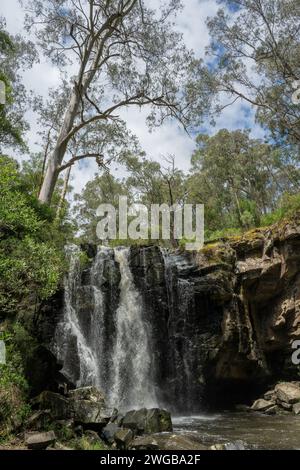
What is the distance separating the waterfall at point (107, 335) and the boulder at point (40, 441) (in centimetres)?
643

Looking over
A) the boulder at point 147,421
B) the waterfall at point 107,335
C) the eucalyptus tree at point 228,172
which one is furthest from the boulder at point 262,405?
the eucalyptus tree at point 228,172

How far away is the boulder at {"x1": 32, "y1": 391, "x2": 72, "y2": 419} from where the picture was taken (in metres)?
9.27

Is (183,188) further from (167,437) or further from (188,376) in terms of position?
(167,437)

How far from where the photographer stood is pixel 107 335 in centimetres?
1630

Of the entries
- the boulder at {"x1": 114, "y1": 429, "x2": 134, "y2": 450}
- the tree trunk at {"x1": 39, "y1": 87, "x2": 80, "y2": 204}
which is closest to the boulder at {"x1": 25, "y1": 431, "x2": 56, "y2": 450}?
the boulder at {"x1": 114, "y1": 429, "x2": 134, "y2": 450}

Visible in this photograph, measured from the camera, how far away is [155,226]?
37.4 m

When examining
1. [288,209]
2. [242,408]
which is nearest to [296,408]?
[242,408]

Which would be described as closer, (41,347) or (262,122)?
(41,347)

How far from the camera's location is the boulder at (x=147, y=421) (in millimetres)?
10195

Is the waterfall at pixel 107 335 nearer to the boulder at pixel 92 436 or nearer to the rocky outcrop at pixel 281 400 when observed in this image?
the rocky outcrop at pixel 281 400

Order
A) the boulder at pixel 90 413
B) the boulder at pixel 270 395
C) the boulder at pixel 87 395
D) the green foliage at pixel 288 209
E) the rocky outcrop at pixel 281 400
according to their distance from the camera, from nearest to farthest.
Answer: the boulder at pixel 90 413 → the boulder at pixel 87 395 → the rocky outcrop at pixel 281 400 → the boulder at pixel 270 395 → the green foliage at pixel 288 209
